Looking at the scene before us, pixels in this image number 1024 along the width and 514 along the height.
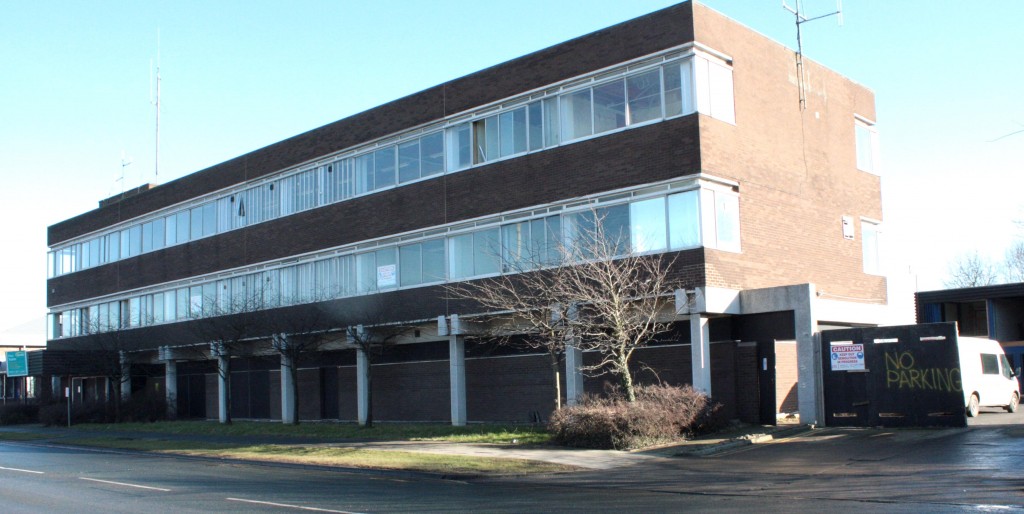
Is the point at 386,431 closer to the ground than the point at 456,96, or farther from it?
closer to the ground

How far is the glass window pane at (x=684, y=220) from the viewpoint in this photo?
2433 cm

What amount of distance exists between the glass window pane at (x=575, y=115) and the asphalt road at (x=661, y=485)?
395 inches

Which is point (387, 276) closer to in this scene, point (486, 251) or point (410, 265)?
point (410, 265)

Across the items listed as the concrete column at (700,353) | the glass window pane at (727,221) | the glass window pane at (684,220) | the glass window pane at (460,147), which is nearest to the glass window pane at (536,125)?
the glass window pane at (460,147)

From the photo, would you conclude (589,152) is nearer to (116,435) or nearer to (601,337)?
(601,337)

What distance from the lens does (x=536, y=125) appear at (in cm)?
2817

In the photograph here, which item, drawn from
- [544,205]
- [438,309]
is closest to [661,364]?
[544,205]

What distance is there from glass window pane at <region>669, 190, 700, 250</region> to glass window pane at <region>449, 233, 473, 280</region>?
290 inches

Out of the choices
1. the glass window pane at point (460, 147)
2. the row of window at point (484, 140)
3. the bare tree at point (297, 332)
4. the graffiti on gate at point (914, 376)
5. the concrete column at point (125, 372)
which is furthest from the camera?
the concrete column at point (125, 372)

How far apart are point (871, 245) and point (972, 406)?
7.96 meters

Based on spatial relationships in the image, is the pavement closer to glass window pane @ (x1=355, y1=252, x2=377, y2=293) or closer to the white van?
the white van

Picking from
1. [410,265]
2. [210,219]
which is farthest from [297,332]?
[210,219]

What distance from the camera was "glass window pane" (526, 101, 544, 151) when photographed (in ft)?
91.9

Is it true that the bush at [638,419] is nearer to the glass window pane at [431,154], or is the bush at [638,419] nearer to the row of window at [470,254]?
the row of window at [470,254]
